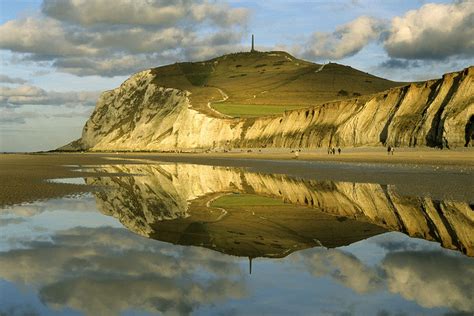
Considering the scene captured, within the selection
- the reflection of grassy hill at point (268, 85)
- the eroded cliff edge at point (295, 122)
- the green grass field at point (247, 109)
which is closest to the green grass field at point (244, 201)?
the eroded cliff edge at point (295, 122)

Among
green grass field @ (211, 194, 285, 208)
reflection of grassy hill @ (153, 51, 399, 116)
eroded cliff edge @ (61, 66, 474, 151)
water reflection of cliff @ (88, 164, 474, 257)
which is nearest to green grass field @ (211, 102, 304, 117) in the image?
reflection of grassy hill @ (153, 51, 399, 116)

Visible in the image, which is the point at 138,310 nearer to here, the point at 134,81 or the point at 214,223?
the point at 214,223

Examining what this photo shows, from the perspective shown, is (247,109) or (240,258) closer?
(240,258)

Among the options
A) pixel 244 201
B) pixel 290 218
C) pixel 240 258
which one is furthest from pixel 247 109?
pixel 240 258

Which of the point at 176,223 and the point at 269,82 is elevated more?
the point at 269,82

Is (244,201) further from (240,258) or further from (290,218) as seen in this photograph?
(240,258)

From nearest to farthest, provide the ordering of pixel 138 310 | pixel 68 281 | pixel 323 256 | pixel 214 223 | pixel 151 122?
pixel 138 310, pixel 68 281, pixel 323 256, pixel 214 223, pixel 151 122

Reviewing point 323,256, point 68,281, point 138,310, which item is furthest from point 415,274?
point 68,281
